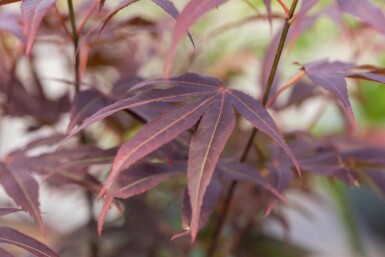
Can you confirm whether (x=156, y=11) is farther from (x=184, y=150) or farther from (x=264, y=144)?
(x=184, y=150)

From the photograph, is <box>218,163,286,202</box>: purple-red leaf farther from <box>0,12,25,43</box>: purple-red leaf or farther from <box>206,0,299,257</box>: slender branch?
<box>0,12,25,43</box>: purple-red leaf

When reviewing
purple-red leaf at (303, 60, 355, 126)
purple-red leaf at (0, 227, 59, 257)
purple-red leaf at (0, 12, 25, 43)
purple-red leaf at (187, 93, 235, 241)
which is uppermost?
purple-red leaf at (0, 12, 25, 43)

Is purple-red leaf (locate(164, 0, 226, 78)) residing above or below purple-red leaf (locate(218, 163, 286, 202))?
above

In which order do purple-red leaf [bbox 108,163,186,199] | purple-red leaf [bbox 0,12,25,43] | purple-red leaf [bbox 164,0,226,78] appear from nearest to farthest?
purple-red leaf [bbox 164,0,226,78] → purple-red leaf [bbox 108,163,186,199] → purple-red leaf [bbox 0,12,25,43]

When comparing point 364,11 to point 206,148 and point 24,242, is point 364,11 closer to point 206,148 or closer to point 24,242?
point 206,148

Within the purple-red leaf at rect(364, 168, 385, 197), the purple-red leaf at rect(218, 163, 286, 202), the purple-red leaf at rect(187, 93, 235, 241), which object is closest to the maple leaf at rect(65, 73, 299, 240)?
the purple-red leaf at rect(187, 93, 235, 241)

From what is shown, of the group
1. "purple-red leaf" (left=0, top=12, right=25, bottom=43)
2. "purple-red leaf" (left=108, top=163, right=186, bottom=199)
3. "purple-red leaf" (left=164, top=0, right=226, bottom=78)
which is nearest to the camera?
"purple-red leaf" (left=164, top=0, right=226, bottom=78)

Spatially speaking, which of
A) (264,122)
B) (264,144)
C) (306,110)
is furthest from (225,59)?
(306,110)
